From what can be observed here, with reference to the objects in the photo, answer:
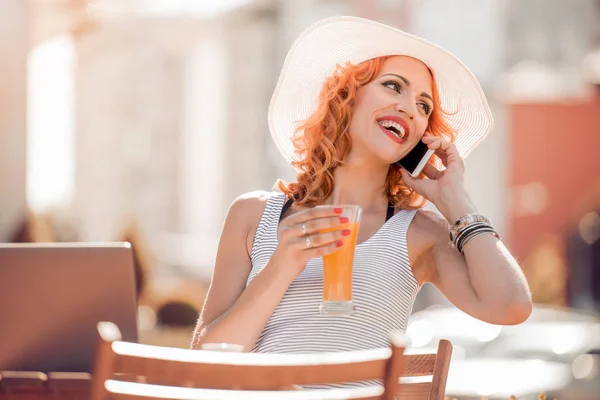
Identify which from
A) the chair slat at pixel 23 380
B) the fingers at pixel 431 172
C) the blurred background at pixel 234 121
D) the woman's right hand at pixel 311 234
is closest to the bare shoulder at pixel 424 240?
the fingers at pixel 431 172

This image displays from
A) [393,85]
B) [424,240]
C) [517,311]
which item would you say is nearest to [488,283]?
[517,311]

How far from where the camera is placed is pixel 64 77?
988 inches

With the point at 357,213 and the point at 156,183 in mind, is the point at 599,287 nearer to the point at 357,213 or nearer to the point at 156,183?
the point at 156,183

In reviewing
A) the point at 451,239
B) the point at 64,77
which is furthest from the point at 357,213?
the point at 64,77

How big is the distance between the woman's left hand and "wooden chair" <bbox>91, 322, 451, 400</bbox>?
1170mm

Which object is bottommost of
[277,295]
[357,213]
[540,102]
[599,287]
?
[599,287]

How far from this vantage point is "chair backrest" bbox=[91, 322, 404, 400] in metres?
1.62

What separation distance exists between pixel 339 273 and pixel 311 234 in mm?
134

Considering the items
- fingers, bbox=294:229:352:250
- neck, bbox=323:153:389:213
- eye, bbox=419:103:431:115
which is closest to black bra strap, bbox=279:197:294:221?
neck, bbox=323:153:389:213

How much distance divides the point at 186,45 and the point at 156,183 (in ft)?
11.8

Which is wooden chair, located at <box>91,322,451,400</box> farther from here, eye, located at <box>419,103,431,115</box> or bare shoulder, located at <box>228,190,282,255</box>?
eye, located at <box>419,103,431,115</box>

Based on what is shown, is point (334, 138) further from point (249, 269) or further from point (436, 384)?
point (436, 384)


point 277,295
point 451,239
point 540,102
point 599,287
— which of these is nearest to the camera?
point 277,295

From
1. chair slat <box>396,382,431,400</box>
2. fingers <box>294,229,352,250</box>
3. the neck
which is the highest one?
the neck
